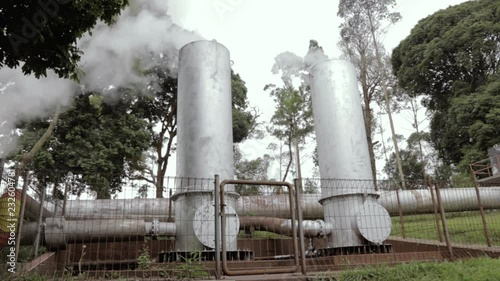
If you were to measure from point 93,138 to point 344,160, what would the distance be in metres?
10.9

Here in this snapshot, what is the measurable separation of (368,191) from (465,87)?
18.2 meters

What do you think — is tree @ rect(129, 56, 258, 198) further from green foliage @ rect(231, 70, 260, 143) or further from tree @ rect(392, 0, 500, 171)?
tree @ rect(392, 0, 500, 171)

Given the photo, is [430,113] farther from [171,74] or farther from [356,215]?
[356,215]

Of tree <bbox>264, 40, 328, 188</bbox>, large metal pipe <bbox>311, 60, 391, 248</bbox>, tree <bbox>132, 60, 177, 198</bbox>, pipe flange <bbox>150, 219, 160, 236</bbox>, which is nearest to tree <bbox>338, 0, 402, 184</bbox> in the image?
tree <bbox>264, 40, 328, 188</bbox>

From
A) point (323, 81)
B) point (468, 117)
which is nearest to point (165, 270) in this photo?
point (323, 81)

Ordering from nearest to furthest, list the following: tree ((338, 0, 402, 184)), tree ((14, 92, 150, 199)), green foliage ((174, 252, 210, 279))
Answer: green foliage ((174, 252, 210, 279)), tree ((14, 92, 150, 199)), tree ((338, 0, 402, 184))

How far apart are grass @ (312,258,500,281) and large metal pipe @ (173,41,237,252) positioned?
87.8 inches

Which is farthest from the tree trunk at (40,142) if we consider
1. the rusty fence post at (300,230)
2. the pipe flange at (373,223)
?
the pipe flange at (373,223)

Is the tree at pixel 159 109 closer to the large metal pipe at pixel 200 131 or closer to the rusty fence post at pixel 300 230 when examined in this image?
the large metal pipe at pixel 200 131

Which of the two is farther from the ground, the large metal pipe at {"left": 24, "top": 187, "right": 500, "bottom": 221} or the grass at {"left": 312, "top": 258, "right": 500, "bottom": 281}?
the large metal pipe at {"left": 24, "top": 187, "right": 500, "bottom": 221}

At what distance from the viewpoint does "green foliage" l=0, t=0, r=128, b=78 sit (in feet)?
A: 14.8

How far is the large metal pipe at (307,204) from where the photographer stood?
31.3 feet

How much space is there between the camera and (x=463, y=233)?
8.70 m

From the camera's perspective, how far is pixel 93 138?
15141mm
